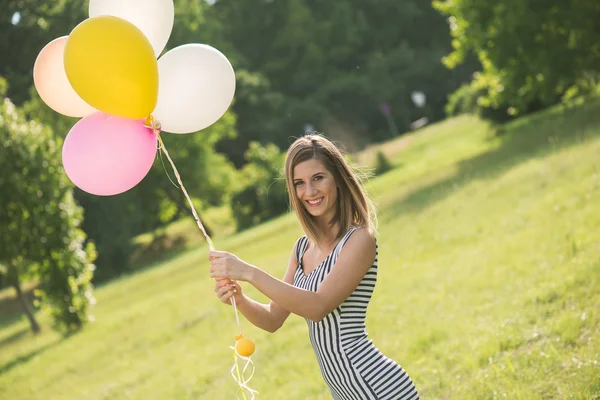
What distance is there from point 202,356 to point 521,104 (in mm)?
12910

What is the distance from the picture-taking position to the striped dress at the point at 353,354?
2916 mm

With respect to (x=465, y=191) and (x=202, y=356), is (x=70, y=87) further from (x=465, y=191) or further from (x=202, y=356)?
(x=465, y=191)

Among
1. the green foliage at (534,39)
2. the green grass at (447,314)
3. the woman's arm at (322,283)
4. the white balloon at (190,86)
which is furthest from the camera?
the green foliage at (534,39)

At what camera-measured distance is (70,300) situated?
14.4 meters

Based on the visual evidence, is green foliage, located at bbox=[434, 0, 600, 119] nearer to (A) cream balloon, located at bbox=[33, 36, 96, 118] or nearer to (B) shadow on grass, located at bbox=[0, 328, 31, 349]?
(B) shadow on grass, located at bbox=[0, 328, 31, 349]

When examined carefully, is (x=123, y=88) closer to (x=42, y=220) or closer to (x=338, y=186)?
(x=338, y=186)

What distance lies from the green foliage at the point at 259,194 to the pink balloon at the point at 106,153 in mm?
23756

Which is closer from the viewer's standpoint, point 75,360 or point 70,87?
point 70,87

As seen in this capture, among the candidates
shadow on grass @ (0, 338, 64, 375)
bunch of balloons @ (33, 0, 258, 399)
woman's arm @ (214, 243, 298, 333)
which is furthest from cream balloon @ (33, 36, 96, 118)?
shadow on grass @ (0, 338, 64, 375)

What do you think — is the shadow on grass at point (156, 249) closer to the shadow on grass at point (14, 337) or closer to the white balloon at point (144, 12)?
the shadow on grass at point (14, 337)

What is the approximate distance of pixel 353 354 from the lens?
116 inches

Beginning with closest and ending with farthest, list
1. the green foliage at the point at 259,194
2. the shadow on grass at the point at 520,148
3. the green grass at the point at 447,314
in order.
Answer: the green grass at the point at 447,314
the shadow on grass at the point at 520,148
the green foliage at the point at 259,194

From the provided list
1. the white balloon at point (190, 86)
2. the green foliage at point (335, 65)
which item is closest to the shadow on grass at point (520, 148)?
the white balloon at point (190, 86)

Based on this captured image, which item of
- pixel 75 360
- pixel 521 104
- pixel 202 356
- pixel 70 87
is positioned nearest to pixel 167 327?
pixel 75 360
